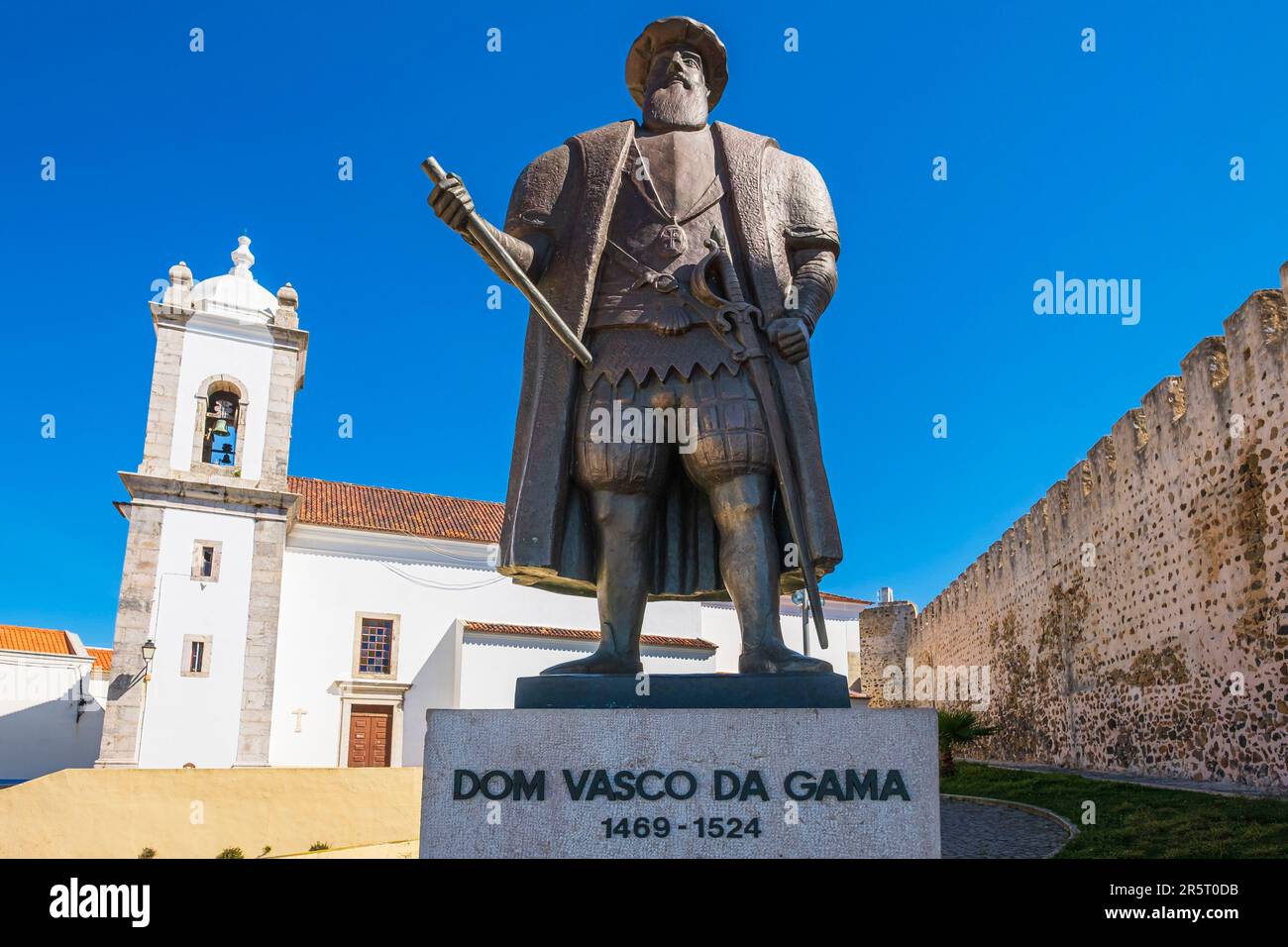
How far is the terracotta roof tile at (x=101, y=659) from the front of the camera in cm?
3225

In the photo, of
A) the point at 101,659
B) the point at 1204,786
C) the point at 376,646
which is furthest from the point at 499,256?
the point at 101,659

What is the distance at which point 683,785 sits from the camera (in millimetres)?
2809

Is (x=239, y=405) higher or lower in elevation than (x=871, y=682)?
higher

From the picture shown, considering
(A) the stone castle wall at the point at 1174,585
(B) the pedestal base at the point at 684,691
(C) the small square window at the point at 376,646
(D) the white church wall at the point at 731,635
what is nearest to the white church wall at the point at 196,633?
(C) the small square window at the point at 376,646

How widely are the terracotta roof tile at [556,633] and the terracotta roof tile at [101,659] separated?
12796mm

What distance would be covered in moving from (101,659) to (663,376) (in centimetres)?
3603

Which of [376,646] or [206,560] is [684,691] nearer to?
[206,560]

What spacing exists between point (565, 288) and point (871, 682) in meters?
35.5

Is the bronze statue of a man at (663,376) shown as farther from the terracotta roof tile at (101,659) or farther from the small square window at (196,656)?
the terracotta roof tile at (101,659)

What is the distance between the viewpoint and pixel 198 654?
2475cm
